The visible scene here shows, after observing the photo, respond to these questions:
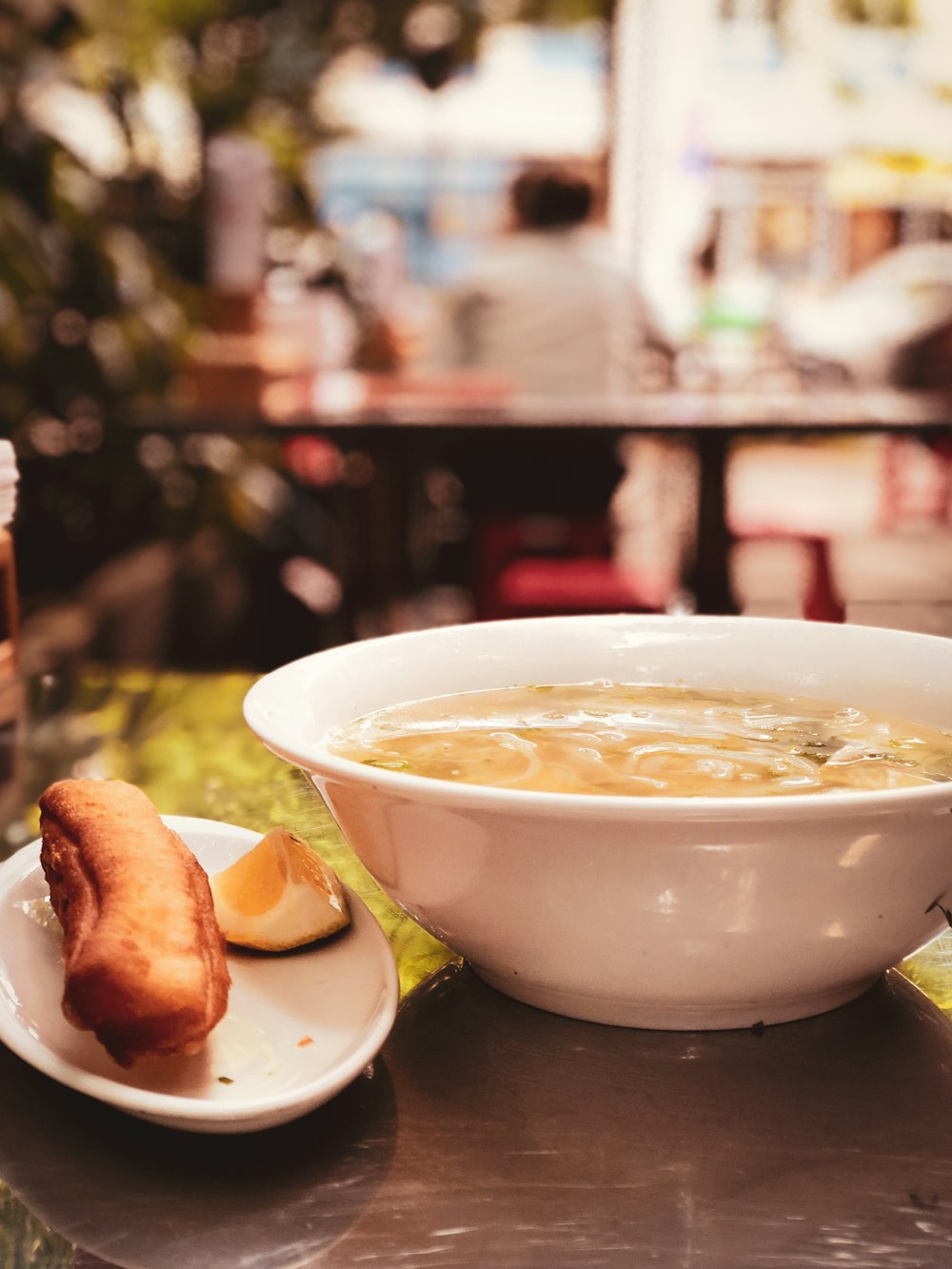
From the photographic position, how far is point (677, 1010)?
648 mm

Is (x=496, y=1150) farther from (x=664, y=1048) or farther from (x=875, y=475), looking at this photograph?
(x=875, y=475)

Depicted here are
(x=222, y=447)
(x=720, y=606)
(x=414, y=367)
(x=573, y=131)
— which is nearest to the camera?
(x=720, y=606)

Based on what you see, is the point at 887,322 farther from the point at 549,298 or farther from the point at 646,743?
the point at 646,743

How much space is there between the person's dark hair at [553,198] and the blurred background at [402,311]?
0.38 ft

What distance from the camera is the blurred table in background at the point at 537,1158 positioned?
20.0 inches

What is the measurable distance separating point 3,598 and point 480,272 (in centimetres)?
441

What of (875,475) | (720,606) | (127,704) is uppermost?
(127,704)

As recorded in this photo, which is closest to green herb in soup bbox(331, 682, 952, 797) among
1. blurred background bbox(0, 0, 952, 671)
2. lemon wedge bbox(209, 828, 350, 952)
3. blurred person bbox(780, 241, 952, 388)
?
lemon wedge bbox(209, 828, 350, 952)

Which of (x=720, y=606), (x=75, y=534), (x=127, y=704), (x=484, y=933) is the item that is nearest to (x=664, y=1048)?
(x=484, y=933)

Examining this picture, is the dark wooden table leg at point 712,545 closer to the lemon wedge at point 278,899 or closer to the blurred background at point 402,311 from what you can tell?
the blurred background at point 402,311

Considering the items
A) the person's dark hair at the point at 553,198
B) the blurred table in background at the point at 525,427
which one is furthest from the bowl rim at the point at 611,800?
the person's dark hair at the point at 553,198

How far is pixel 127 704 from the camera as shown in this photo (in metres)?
1.35

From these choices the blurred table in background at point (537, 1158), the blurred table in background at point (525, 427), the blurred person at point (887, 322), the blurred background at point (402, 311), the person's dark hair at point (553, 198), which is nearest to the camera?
the blurred table in background at point (537, 1158)

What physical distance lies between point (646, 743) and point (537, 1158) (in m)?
0.27
